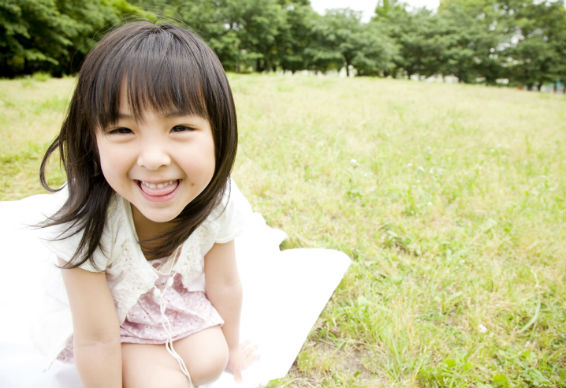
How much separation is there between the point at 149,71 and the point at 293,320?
45.4 inches

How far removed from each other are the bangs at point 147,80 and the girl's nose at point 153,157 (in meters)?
0.07

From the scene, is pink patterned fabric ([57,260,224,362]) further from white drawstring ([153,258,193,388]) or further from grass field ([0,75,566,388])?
grass field ([0,75,566,388])

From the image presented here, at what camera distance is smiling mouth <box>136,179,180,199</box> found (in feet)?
2.85

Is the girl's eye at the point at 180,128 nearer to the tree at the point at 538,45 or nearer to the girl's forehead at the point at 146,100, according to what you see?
the girl's forehead at the point at 146,100

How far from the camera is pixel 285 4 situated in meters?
25.3

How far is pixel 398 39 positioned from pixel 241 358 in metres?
27.6

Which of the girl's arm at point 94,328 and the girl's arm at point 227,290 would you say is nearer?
the girl's arm at point 94,328

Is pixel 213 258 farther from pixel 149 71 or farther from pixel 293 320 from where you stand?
pixel 149 71

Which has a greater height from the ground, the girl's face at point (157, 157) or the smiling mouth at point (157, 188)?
the girl's face at point (157, 157)

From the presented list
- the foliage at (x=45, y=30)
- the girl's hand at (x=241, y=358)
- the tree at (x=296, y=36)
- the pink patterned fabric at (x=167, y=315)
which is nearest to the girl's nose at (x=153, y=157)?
the pink patterned fabric at (x=167, y=315)

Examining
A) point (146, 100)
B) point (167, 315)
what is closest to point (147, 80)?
point (146, 100)

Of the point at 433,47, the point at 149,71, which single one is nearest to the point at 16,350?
the point at 149,71

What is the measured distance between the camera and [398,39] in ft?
82.1

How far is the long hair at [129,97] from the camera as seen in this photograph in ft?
2.64
